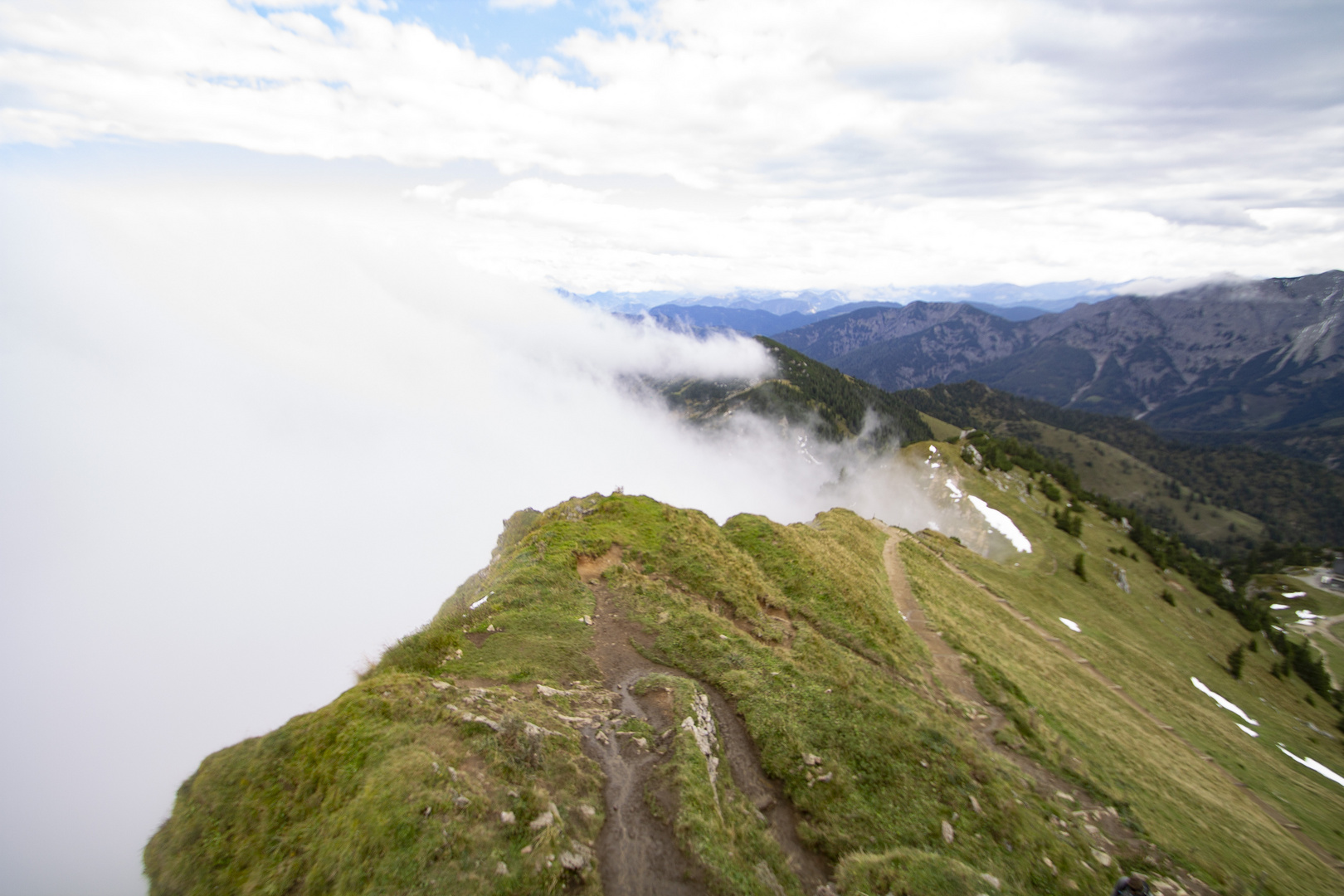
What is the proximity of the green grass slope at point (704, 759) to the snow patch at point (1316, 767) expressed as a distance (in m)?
19.2

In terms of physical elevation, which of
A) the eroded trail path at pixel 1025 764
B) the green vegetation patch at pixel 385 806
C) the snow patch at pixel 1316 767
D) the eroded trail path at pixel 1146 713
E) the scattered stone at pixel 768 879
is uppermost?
the green vegetation patch at pixel 385 806

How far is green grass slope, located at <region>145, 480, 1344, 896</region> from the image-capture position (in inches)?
531

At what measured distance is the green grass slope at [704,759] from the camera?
1348 centimetres

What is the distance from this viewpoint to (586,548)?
106 feet

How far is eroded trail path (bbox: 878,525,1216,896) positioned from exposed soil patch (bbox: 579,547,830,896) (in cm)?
1172

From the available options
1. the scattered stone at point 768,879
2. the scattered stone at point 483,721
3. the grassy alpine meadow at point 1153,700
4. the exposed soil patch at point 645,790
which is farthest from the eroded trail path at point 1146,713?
the scattered stone at point 483,721

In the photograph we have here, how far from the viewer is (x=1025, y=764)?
2400cm

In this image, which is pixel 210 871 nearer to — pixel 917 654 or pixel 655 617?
pixel 655 617

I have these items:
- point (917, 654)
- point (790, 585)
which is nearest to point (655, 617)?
point (790, 585)

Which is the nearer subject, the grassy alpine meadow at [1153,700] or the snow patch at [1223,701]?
the grassy alpine meadow at [1153,700]

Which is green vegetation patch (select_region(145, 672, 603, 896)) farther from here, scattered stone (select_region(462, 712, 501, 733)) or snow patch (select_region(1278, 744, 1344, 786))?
snow patch (select_region(1278, 744, 1344, 786))

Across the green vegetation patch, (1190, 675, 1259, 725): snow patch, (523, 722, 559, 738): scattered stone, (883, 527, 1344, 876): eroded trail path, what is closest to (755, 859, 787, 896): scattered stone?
the green vegetation patch

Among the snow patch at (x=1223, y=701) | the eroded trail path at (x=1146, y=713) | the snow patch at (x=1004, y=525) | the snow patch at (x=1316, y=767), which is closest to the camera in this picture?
the eroded trail path at (x=1146, y=713)

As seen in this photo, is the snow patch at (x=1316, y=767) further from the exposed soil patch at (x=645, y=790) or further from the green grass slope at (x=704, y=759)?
the exposed soil patch at (x=645, y=790)
